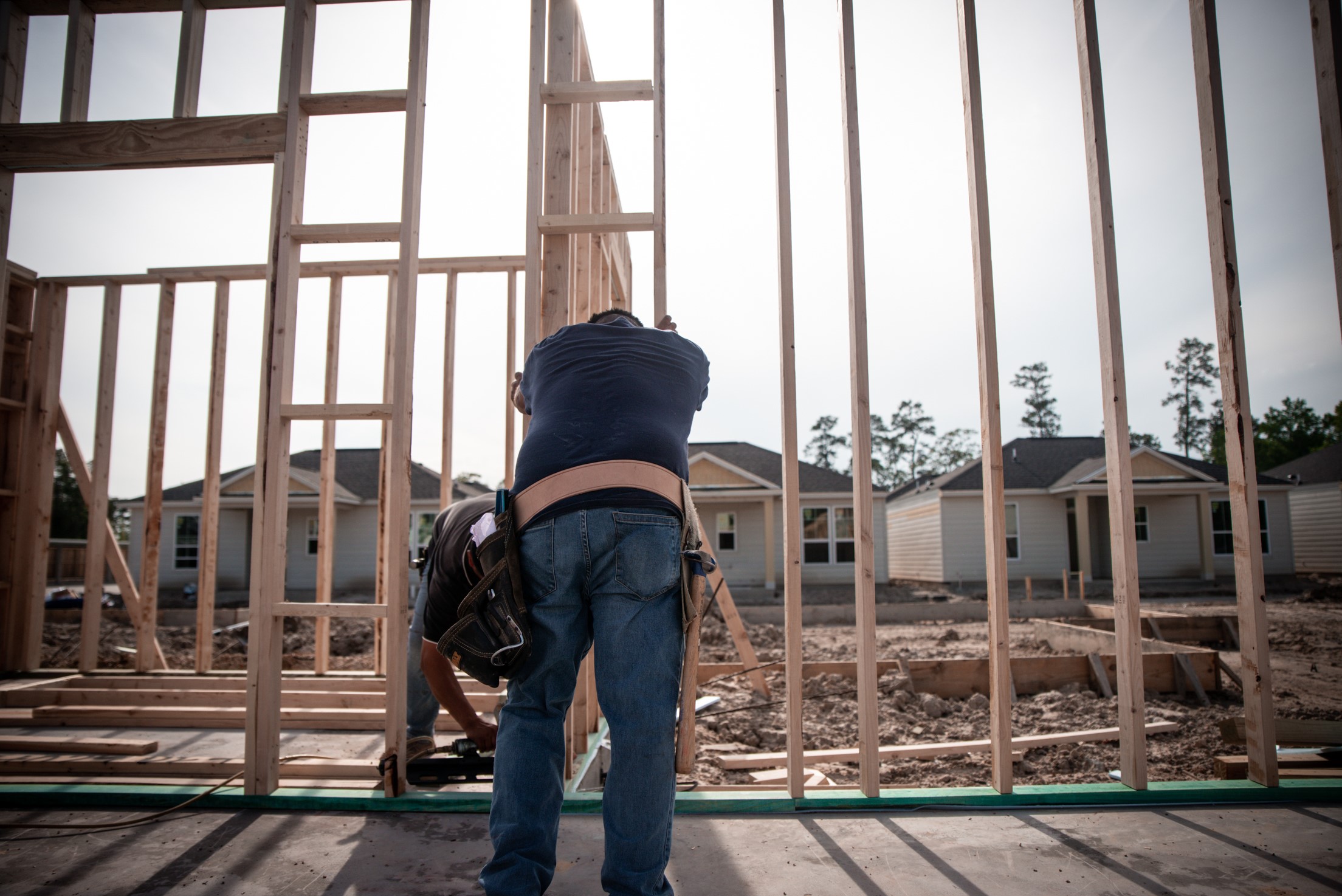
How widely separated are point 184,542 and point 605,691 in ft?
78.3

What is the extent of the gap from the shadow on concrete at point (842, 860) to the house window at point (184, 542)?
75.7 ft

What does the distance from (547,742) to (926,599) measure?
15.9 m

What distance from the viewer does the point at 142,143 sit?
348 centimetres

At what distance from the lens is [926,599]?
53.2 ft

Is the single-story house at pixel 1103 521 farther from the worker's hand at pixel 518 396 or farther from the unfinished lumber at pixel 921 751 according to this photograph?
the worker's hand at pixel 518 396

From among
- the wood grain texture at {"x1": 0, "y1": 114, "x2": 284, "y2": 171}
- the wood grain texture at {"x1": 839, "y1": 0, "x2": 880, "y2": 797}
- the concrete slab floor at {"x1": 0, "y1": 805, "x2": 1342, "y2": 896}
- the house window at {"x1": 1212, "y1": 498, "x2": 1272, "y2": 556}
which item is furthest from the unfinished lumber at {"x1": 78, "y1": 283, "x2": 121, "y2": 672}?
the house window at {"x1": 1212, "y1": 498, "x2": 1272, "y2": 556}

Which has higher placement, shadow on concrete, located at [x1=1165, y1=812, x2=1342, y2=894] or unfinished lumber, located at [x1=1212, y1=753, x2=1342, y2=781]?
unfinished lumber, located at [x1=1212, y1=753, x2=1342, y2=781]

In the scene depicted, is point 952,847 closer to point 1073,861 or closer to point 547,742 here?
point 1073,861

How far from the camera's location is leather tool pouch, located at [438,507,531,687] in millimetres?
1939

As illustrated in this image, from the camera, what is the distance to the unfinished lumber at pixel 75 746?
381 cm

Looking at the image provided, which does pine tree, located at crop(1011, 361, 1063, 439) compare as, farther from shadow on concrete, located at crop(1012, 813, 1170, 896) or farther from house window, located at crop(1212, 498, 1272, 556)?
shadow on concrete, located at crop(1012, 813, 1170, 896)

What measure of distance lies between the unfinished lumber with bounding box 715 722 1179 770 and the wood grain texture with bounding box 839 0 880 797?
1.17 meters

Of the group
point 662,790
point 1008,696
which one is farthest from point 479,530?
point 1008,696

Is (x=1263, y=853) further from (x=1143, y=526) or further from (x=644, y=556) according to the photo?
(x=1143, y=526)
